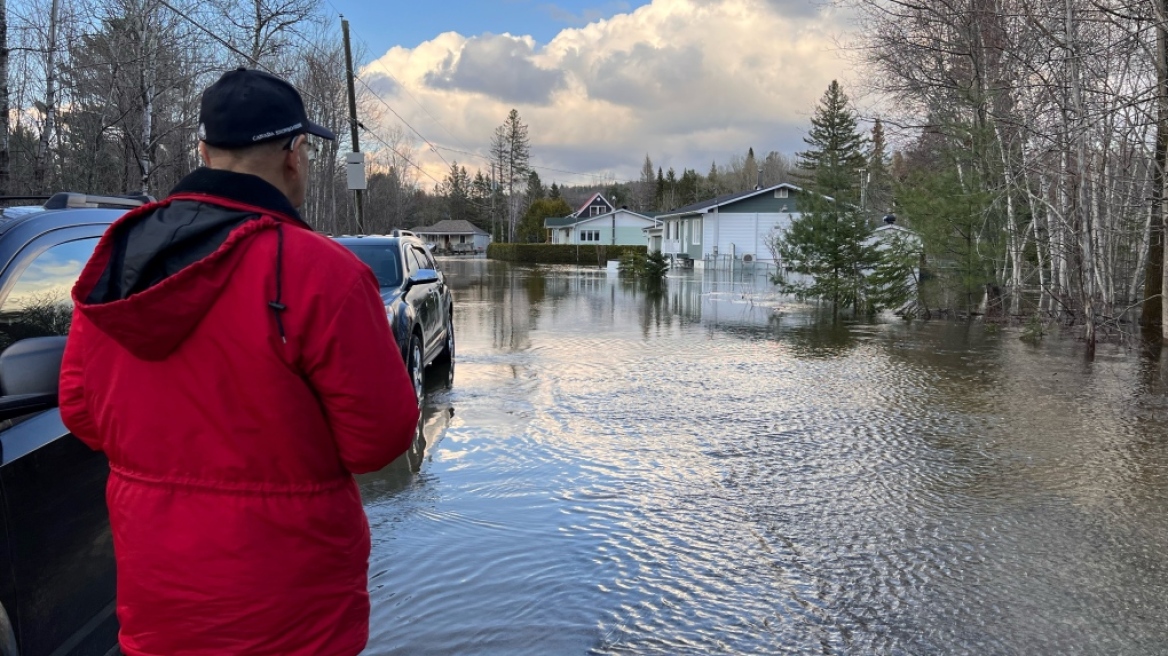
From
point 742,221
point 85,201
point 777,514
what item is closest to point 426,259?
point 777,514

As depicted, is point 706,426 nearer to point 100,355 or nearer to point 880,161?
point 100,355

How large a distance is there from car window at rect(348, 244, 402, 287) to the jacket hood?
24.8 ft

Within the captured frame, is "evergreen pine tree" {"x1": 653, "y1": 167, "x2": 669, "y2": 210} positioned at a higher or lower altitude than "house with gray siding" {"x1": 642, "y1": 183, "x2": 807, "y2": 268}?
higher

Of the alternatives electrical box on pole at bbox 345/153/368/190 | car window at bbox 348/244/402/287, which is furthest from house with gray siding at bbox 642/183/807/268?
car window at bbox 348/244/402/287

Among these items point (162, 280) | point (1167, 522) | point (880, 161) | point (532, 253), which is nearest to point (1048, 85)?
point (1167, 522)

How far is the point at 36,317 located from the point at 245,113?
5.00 ft

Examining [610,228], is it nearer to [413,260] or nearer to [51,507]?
[413,260]

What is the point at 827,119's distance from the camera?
2386 inches

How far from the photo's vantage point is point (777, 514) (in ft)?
18.1

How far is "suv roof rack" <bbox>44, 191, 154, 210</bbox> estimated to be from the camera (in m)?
3.35

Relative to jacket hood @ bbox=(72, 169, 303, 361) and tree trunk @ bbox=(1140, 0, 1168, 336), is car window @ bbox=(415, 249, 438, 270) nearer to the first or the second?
tree trunk @ bbox=(1140, 0, 1168, 336)

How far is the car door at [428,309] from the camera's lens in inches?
374

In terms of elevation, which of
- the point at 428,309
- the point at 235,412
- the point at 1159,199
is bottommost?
the point at 428,309

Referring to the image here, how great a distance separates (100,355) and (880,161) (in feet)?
180
